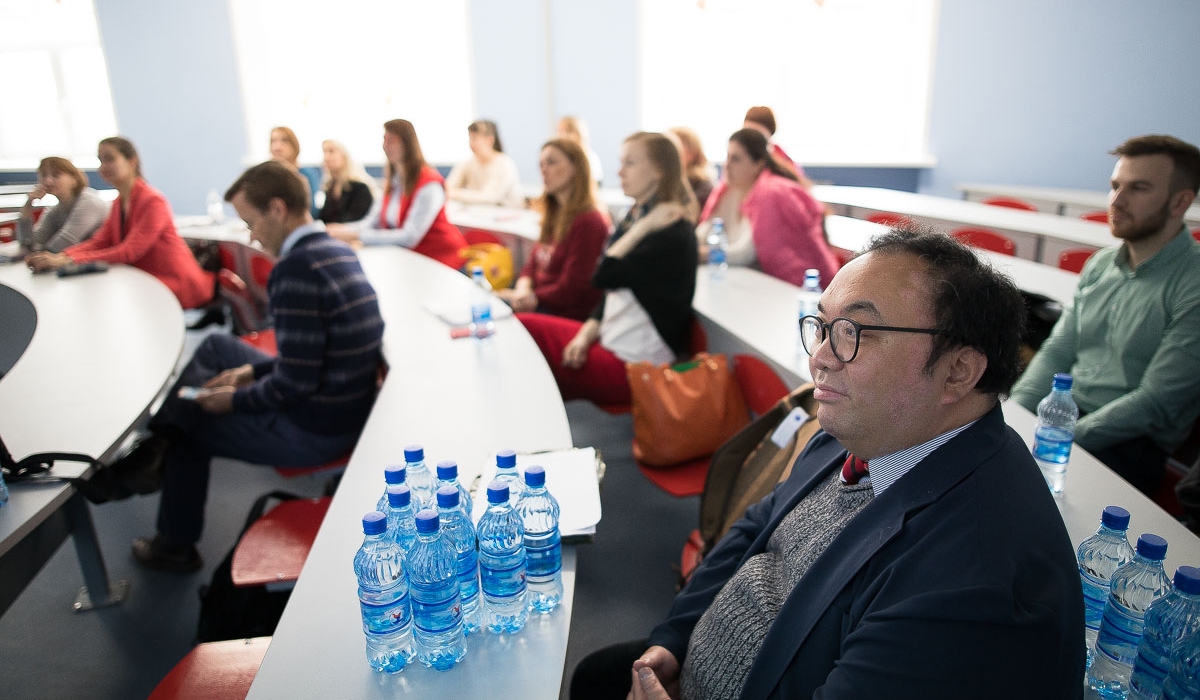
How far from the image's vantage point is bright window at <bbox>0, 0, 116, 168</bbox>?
7.95 metres

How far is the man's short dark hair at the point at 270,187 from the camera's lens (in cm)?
228

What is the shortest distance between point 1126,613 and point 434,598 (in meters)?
1.06

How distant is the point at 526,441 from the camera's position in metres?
1.76

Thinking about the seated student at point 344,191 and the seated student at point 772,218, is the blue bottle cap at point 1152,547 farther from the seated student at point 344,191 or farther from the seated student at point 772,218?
the seated student at point 344,191

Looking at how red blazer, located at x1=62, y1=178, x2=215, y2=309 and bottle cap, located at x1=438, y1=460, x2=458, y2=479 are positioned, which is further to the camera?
red blazer, located at x1=62, y1=178, x2=215, y2=309

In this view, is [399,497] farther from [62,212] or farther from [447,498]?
[62,212]

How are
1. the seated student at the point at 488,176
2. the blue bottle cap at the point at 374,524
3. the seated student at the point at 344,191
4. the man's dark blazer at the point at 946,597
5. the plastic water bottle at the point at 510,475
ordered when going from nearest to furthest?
the man's dark blazer at the point at 946,597
the blue bottle cap at the point at 374,524
the plastic water bottle at the point at 510,475
the seated student at the point at 344,191
the seated student at the point at 488,176

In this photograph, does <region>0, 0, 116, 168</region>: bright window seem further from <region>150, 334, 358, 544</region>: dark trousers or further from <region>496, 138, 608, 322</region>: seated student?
<region>150, 334, 358, 544</region>: dark trousers

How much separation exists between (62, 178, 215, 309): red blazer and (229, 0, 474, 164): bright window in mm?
3933

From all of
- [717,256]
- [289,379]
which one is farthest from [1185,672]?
[717,256]

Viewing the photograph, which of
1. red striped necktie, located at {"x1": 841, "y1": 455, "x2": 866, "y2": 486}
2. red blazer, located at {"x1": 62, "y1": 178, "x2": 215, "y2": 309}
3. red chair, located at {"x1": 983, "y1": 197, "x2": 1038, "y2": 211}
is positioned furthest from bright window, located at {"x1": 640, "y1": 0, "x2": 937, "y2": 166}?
red striped necktie, located at {"x1": 841, "y1": 455, "x2": 866, "y2": 486}

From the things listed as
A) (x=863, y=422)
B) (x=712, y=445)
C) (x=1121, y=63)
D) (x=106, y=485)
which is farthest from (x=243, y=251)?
(x=1121, y=63)

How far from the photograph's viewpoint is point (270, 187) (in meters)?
2.29

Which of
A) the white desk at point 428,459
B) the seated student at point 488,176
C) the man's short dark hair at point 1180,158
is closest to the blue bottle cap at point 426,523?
the white desk at point 428,459
